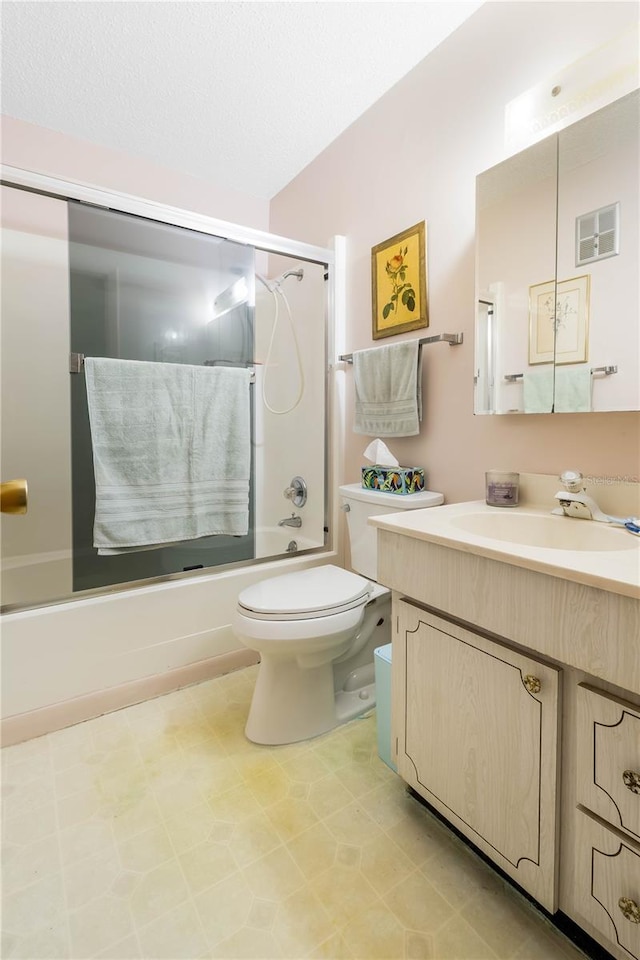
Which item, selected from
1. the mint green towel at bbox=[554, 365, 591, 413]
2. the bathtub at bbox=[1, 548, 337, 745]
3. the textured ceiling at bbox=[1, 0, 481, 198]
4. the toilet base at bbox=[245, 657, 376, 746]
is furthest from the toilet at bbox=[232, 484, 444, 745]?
the textured ceiling at bbox=[1, 0, 481, 198]

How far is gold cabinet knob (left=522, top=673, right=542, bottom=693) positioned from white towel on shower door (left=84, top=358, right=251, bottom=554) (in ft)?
4.30

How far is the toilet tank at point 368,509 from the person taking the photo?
5.25ft

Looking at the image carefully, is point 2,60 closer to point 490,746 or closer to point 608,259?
point 608,259

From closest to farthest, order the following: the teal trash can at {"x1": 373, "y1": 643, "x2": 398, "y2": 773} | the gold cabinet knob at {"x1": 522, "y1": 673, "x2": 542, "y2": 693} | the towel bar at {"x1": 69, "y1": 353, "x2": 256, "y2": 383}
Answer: the gold cabinet knob at {"x1": 522, "y1": 673, "x2": 542, "y2": 693} < the teal trash can at {"x1": 373, "y1": 643, "x2": 398, "y2": 773} < the towel bar at {"x1": 69, "y1": 353, "x2": 256, "y2": 383}

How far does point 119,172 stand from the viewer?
2.18 m

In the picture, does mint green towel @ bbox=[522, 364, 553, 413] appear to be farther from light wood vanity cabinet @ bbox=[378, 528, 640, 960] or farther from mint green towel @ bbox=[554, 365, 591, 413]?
light wood vanity cabinet @ bbox=[378, 528, 640, 960]

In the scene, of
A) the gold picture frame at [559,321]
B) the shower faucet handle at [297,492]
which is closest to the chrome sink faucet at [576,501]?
the gold picture frame at [559,321]

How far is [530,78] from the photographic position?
4.29 feet

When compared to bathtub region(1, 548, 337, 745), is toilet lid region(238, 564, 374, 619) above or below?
above

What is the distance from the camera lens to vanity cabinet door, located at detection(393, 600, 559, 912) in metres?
Result: 0.83

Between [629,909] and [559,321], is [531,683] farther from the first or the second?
[559,321]

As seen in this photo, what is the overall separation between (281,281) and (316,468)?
0.94 m

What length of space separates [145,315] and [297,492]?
1042 mm

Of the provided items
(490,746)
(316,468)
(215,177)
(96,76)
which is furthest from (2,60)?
(490,746)
